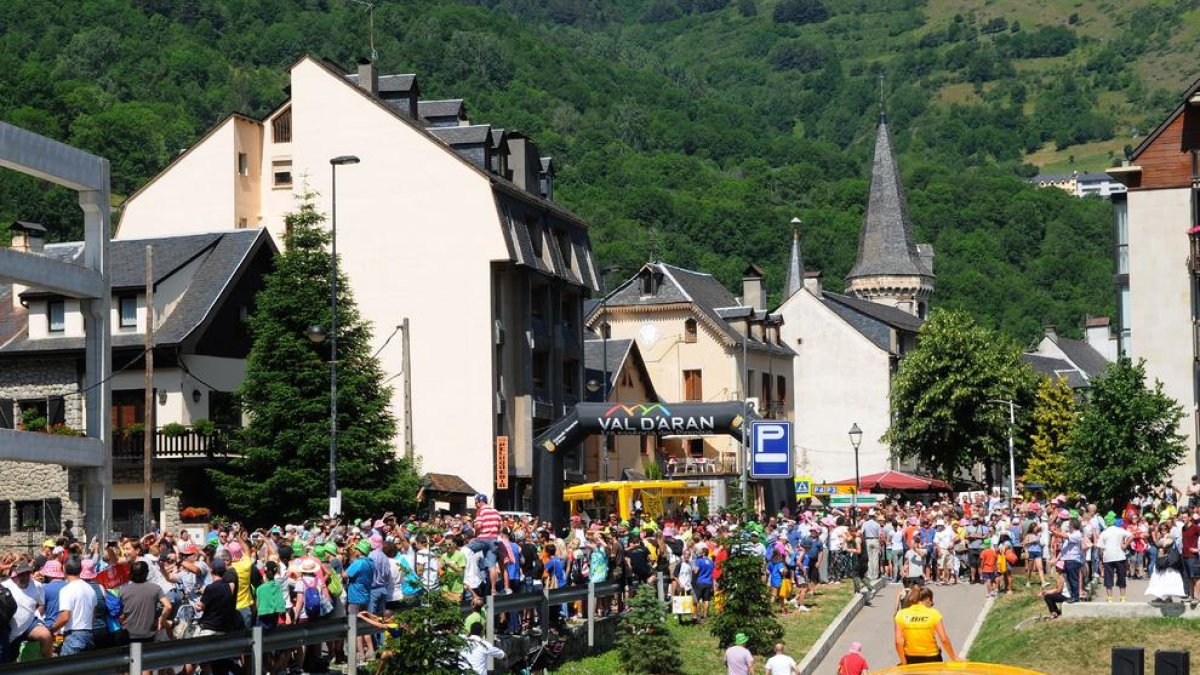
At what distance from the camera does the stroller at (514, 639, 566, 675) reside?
26.1 m

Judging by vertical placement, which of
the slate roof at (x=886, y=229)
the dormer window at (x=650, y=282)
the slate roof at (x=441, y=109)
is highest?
the slate roof at (x=886, y=229)

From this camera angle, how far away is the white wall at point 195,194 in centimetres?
6341

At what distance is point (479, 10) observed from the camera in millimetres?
178375

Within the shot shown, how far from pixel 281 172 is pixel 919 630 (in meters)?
46.9

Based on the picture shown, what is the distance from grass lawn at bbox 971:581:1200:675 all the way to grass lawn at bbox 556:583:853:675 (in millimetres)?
3011

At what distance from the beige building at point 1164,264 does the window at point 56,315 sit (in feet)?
103

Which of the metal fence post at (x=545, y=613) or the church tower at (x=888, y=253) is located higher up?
the church tower at (x=888, y=253)

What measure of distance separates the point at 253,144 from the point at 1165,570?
133 feet

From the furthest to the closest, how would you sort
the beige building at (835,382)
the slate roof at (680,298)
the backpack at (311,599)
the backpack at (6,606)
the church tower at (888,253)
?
the church tower at (888,253) → the beige building at (835,382) → the slate roof at (680,298) → the backpack at (311,599) → the backpack at (6,606)

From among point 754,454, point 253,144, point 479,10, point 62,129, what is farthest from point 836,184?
point 754,454

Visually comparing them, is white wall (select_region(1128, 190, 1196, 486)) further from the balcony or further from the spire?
the spire

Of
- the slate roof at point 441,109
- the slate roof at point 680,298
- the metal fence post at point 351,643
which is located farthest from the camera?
the slate roof at point 680,298

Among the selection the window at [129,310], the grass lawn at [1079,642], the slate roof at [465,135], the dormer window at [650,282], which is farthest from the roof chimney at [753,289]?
the grass lawn at [1079,642]

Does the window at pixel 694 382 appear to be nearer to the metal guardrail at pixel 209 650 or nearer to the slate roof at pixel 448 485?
the slate roof at pixel 448 485
